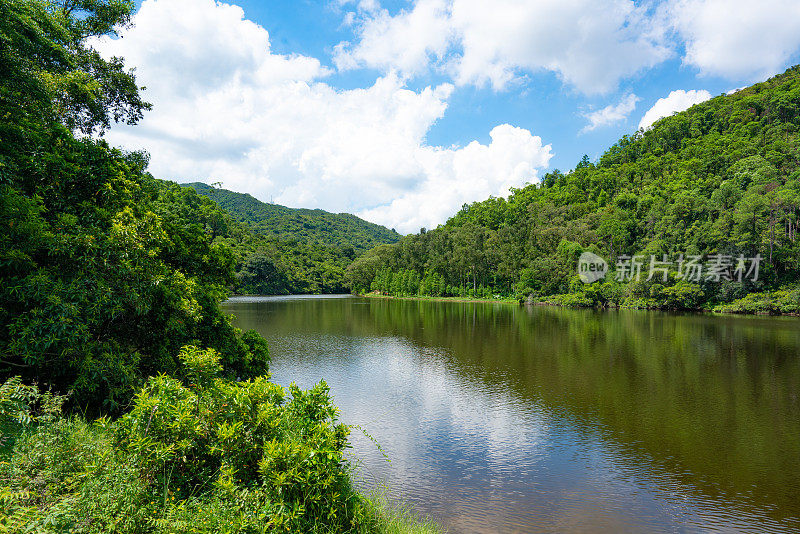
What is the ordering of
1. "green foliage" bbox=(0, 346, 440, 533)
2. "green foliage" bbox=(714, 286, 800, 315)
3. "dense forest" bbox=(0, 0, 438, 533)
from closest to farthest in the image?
"green foliage" bbox=(0, 346, 440, 533) < "dense forest" bbox=(0, 0, 438, 533) < "green foliage" bbox=(714, 286, 800, 315)

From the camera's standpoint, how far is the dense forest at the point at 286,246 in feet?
319

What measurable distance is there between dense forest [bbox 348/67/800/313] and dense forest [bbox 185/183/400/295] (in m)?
13.3

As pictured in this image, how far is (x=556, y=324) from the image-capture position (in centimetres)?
3631

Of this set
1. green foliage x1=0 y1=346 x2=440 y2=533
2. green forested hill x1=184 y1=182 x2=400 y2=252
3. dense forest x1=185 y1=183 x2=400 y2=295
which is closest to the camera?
green foliage x1=0 y1=346 x2=440 y2=533

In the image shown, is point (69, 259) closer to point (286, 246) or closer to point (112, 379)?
point (112, 379)

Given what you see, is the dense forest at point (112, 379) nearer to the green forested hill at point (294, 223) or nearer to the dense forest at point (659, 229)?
the dense forest at point (659, 229)

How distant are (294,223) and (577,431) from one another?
166 metres

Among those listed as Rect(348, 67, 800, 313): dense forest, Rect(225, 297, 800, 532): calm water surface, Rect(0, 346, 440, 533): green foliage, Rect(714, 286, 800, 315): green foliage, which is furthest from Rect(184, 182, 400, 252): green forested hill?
Rect(0, 346, 440, 533): green foliage

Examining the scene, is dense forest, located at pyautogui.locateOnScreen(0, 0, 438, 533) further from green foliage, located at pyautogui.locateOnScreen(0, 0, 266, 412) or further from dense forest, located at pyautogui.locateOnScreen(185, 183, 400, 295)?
dense forest, located at pyautogui.locateOnScreen(185, 183, 400, 295)

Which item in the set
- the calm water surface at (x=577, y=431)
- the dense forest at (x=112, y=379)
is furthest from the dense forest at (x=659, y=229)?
the dense forest at (x=112, y=379)

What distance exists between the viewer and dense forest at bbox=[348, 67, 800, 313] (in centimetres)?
4975

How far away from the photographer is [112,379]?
710cm

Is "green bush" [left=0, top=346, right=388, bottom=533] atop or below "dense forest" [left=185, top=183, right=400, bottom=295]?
below

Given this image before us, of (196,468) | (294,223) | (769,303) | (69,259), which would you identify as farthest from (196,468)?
(294,223)
